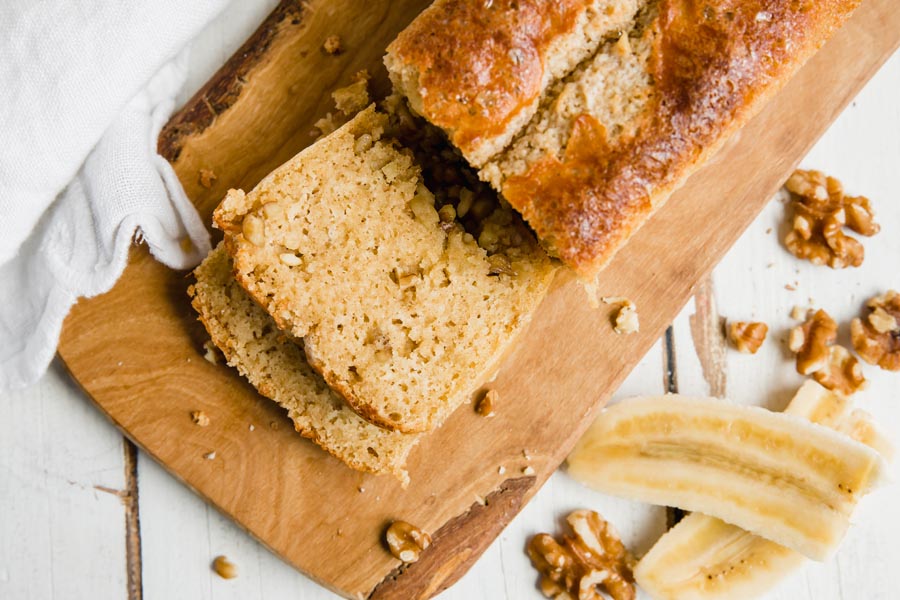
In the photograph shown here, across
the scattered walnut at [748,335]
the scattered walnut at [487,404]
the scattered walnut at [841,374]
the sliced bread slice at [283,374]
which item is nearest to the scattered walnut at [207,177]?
the sliced bread slice at [283,374]

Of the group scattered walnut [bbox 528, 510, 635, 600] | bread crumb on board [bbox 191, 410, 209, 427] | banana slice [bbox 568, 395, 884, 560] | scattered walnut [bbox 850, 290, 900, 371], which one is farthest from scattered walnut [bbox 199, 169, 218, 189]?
scattered walnut [bbox 850, 290, 900, 371]

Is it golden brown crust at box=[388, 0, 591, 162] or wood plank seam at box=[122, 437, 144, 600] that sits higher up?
golden brown crust at box=[388, 0, 591, 162]

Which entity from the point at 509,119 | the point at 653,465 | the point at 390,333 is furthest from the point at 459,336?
the point at 653,465

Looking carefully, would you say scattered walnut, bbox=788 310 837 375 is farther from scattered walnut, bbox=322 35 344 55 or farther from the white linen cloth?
the white linen cloth

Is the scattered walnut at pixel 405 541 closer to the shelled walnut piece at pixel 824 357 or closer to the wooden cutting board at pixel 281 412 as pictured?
the wooden cutting board at pixel 281 412

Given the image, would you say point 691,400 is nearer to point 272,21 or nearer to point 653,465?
point 653,465

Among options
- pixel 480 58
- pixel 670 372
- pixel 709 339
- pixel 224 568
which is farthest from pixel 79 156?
pixel 709 339

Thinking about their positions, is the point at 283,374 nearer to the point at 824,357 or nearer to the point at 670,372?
the point at 670,372
